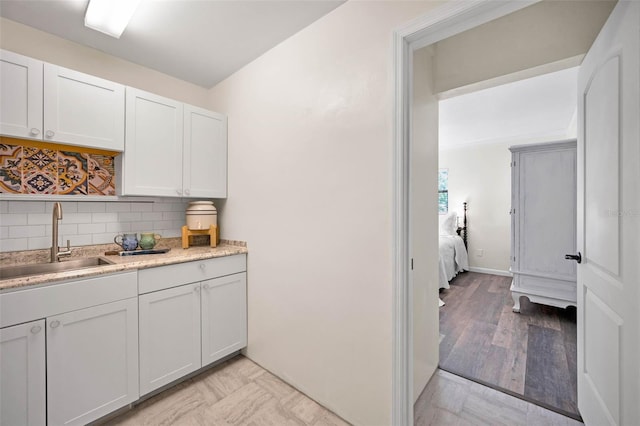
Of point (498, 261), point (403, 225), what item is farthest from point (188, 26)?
point (498, 261)

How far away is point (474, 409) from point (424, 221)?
1.20 metres

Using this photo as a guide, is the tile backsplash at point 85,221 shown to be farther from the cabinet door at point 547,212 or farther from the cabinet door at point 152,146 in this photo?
the cabinet door at point 547,212

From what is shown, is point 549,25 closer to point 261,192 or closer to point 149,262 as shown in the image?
point 261,192

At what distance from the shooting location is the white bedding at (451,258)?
389 centimetres

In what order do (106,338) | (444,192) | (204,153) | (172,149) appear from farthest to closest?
(444,192) < (204,153) < (172,149) < (106,338)

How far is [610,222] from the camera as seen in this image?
1175 mm

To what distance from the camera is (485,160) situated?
518 cm

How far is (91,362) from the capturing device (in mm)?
1485

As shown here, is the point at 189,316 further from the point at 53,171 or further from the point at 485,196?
the point at 485,196

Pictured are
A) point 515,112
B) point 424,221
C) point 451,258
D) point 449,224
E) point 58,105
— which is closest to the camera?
point 58,105

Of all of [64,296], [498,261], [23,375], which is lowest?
[498,261]

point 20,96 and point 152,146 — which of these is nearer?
point 20,96

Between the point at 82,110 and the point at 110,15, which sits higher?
the point at 110,15

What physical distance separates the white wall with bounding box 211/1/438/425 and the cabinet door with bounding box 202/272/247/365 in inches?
3.3
